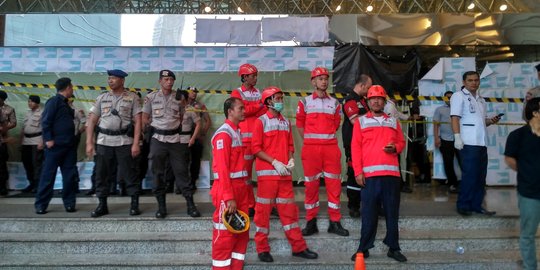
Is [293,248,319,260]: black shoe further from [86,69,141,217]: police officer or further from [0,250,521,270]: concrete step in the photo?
[86,69,141,217]: police officer

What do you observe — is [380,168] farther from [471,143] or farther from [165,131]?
[165,131]

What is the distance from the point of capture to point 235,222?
413cm

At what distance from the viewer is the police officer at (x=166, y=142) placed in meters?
5.90

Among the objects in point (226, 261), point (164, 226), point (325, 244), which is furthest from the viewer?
point (164, 226)

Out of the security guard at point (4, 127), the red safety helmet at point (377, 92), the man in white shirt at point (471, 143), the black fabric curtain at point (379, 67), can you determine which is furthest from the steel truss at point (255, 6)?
the red safety helmet at point (377, 92)

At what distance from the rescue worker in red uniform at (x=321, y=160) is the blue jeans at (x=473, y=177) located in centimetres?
181

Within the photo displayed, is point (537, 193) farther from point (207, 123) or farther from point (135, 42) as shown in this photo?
point (135, 42)

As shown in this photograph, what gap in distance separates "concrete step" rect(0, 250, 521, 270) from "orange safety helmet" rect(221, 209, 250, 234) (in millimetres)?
952

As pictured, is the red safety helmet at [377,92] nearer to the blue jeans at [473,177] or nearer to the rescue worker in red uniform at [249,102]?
the rescue worker in red uniform at [249,102]

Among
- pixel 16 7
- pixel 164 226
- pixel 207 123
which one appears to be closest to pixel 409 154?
pixel 207 123

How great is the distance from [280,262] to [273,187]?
0.86 m

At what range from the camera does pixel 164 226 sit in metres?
5.70

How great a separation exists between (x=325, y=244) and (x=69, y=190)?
3.73 metres

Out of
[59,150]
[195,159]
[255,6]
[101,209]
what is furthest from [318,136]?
[255,6]
